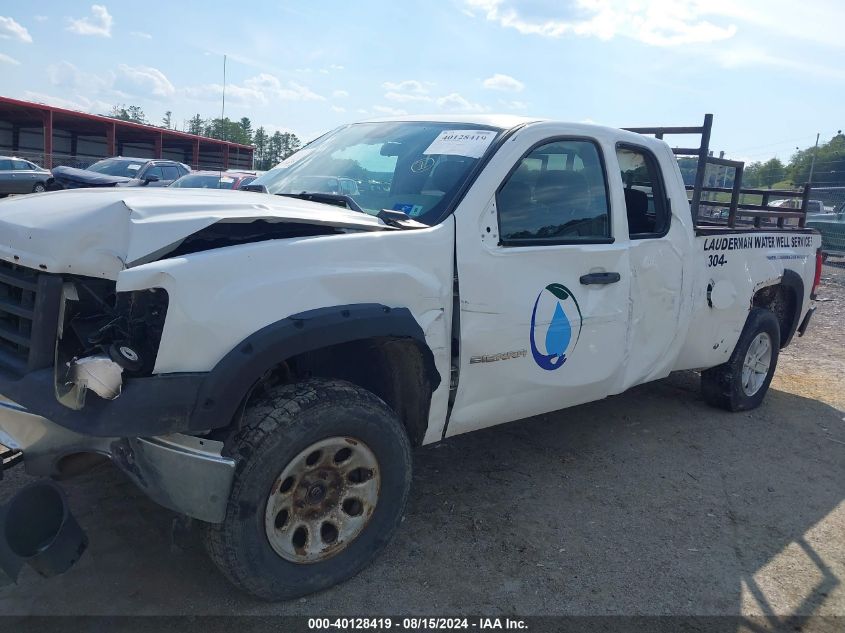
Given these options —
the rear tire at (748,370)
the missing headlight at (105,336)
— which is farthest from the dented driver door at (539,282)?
the rear tire at (748,370)

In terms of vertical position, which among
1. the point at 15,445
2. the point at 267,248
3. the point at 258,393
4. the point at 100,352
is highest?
the point at 267,248

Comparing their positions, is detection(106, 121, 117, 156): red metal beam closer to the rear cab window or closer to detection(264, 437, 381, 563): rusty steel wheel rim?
the rear cab window

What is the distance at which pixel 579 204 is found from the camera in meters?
3.87

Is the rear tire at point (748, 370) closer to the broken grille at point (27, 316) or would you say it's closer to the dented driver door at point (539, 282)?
the dented driver door at point (539, 282)

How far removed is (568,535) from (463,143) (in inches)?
81.1

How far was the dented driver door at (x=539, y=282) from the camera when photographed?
3275mm

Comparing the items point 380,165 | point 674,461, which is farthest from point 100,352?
point 674,461

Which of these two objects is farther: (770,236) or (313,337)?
(770,236)

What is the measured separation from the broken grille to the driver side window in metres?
1.96

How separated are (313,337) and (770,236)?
13.9 feet

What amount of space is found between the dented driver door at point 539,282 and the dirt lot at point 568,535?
57 centimetres

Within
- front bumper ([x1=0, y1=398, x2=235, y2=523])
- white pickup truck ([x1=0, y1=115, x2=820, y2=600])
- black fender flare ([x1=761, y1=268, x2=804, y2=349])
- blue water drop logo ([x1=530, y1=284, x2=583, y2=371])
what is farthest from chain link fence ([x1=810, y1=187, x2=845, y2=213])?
front bumper ([x1=0, y1=398, x2=235, y2=523])

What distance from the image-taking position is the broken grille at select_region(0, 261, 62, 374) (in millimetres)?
2432

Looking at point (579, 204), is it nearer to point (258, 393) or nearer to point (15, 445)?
point (258, 393)
